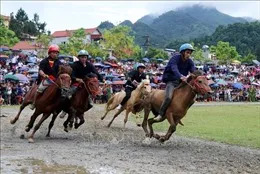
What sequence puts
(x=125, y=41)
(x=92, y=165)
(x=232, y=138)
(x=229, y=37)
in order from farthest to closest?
1. (x=229, y=37)
2. (x=125, y=41)
3. (x=232, y=138)
4. (x=92, y=165)

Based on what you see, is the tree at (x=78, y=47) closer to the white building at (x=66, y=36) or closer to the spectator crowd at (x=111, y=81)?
the spectator crowd at (x=111, y=81)

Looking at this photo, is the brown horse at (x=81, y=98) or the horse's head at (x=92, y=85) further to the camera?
the brown horse at (x=81, y=98)

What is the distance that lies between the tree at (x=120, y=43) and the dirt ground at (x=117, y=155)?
70.9 metres

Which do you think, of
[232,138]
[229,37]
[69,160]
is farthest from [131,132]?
[229,37]

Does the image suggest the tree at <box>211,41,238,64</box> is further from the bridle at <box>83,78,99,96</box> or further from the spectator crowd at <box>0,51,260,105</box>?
the bridle at <box>83,78,99,96</box>

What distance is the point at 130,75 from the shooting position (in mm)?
15469

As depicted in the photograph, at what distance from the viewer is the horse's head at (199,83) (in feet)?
34.8

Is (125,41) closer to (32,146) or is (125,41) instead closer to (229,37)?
(229,37)

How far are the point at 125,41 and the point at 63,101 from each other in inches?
2855

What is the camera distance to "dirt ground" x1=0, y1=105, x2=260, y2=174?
8023 mm

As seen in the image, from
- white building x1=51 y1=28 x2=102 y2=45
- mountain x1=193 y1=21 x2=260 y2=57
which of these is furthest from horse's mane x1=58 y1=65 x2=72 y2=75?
white building x1=51 y1=28 x2=102 y2=45

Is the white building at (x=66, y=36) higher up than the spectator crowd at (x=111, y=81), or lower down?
higher up

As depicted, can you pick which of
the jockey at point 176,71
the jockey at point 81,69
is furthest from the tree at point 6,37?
the jockey at point 176,71

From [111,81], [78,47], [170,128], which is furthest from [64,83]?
[78,47]
